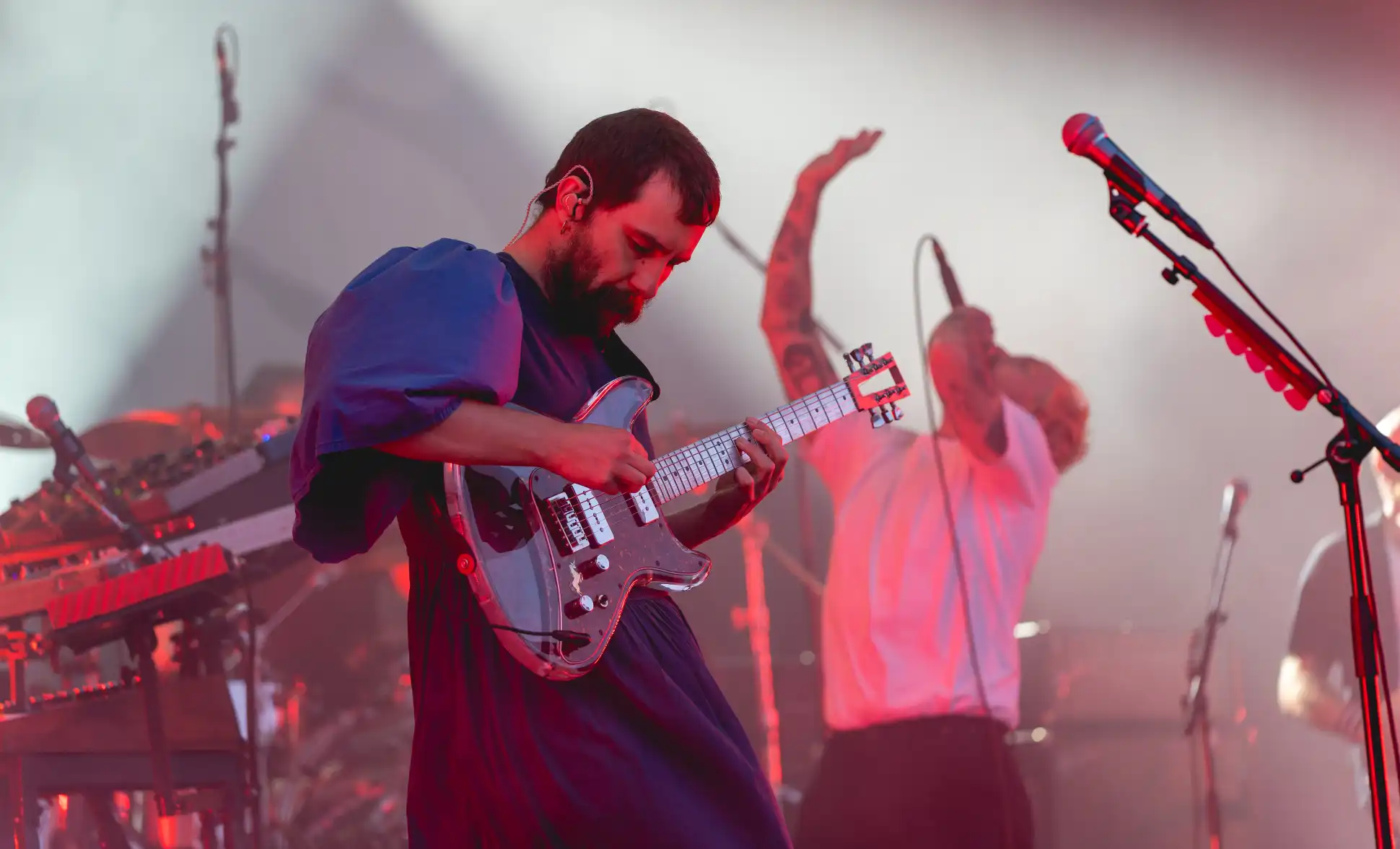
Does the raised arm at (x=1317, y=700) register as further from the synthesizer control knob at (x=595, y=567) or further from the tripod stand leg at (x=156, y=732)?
the tripod stand leg at (x=156, y=732)

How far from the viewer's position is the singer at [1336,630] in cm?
483

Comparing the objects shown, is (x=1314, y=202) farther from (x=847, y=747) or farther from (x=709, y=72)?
(x=847, y=747)

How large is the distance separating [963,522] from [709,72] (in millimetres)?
3332

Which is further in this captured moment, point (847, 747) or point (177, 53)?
point (177, 53)

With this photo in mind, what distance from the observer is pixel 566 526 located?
172 centimetres

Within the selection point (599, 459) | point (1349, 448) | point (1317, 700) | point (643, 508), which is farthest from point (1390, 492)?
point (599, 459)

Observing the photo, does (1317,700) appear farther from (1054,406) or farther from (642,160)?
(642,160)

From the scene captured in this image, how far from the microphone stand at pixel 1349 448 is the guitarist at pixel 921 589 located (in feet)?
5.00

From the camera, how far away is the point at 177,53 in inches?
238

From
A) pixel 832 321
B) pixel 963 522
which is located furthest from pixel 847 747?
pixel 832 321

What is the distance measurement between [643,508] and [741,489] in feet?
0.80

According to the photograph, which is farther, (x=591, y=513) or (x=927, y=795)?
(x=927, y=795)

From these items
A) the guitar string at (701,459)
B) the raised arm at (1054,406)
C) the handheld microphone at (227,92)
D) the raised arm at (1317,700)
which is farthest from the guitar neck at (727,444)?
the handheld microphone at (227,92)

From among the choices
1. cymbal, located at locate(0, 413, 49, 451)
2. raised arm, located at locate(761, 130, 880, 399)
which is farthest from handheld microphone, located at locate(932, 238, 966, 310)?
cymbal, located at locate(0, 413, 49, 451)
